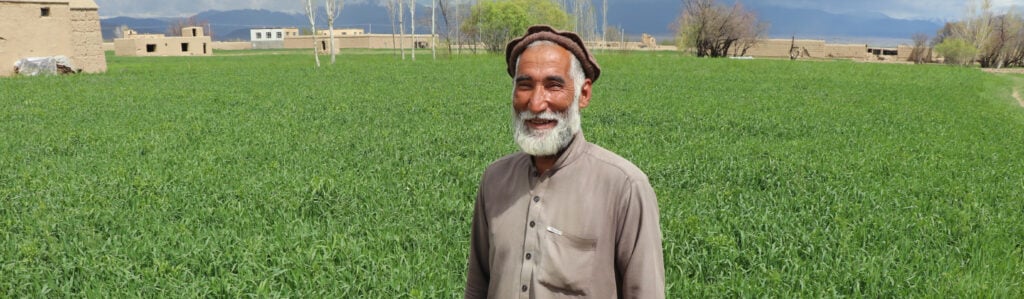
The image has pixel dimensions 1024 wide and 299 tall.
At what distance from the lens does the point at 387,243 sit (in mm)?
6449

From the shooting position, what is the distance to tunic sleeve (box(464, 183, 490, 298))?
7.97 ft

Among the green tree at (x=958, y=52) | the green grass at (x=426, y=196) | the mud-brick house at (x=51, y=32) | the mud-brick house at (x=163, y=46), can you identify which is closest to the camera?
the green grass at (x=426, y=196)

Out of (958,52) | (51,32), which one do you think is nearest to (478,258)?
(51,32)

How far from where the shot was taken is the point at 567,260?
6.88 feet

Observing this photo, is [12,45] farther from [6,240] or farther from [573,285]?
[573,285]

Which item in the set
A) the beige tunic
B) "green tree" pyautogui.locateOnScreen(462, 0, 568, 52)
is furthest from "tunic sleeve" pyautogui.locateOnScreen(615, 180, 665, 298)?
"green tree" pyautogui.locateOnScreen(462, 0, 568, 52)

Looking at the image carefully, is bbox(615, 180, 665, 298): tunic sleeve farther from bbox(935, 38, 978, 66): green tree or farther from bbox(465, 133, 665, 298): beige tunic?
bbox(935, 38, 978, 66): green tree

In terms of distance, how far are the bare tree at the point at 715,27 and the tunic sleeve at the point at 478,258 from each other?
2691 inches

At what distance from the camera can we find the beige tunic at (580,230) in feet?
6.77

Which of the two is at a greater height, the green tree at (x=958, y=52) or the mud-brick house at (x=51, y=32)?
the mud-brick house at (x=51, y=32)

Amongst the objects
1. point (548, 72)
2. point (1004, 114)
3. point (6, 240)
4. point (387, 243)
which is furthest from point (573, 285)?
point (1004, 114)

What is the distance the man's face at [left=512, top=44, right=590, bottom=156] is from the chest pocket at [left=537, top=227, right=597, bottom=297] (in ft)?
0.89

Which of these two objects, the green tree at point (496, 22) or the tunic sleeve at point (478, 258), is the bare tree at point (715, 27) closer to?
the green tree at point (496, 22)

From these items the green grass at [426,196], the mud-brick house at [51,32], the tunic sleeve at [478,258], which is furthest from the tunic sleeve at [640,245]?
the mud-brick house at [51,32]
